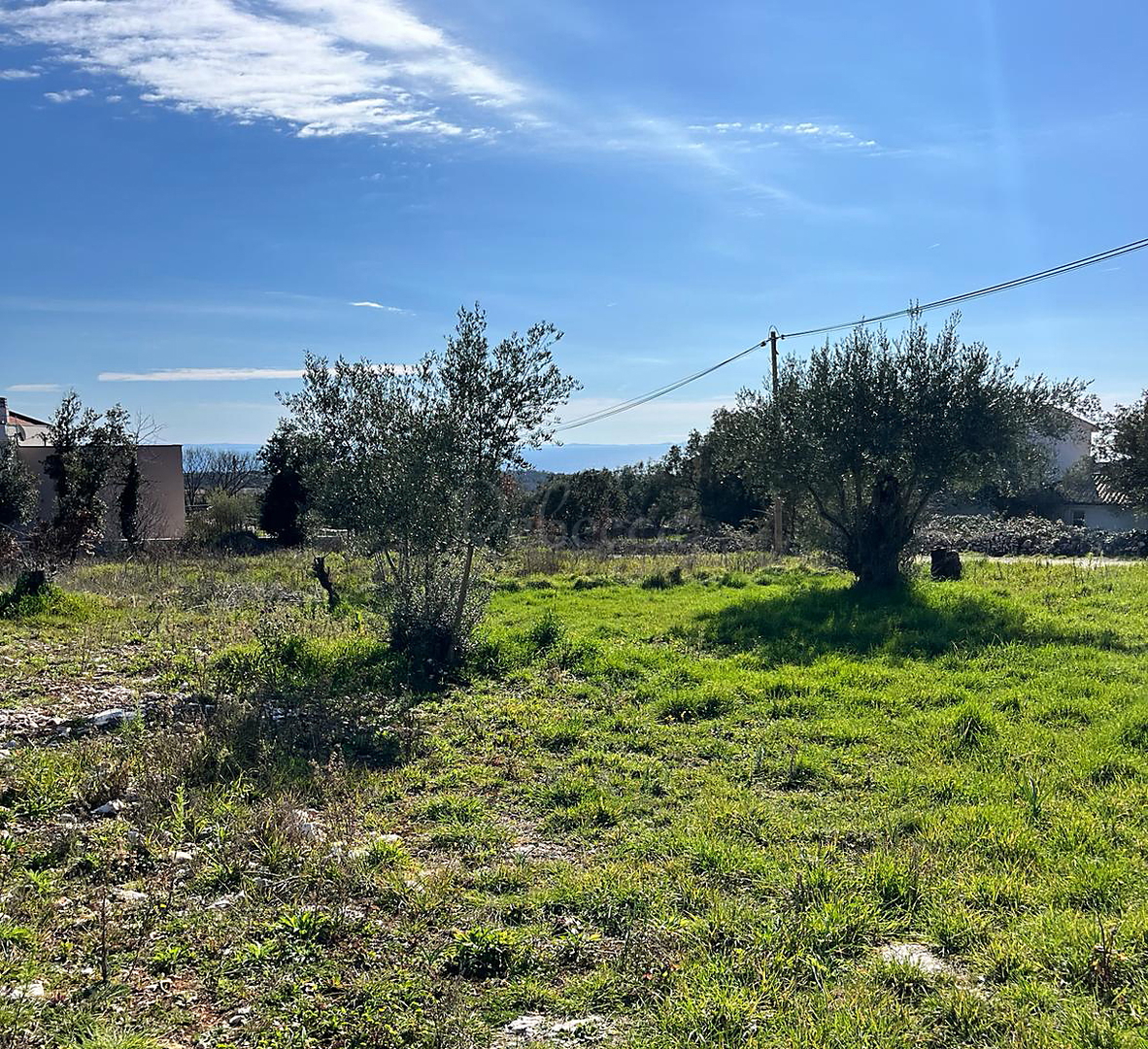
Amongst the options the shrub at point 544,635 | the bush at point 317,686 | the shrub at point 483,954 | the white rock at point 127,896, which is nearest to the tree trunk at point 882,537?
the shrub at point 544,635

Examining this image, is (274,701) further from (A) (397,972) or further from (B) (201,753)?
(A) (397,972)

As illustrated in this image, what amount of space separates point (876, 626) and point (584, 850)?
853 centimetres

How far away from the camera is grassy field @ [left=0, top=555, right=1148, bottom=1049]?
375 cm

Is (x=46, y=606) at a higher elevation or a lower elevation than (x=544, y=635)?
higher

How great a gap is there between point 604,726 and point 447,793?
219 cm

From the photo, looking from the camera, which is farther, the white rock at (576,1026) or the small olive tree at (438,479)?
the small olive tree at (438,479)

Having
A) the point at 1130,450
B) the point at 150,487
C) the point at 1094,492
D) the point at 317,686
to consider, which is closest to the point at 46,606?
the point at 317,686

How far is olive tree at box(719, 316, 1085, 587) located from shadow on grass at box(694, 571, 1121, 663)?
1.53 m

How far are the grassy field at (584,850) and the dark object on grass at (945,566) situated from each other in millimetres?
6541

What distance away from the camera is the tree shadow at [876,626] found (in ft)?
37.7

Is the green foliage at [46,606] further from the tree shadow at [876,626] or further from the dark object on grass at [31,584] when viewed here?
the tree shadow at [876,626]

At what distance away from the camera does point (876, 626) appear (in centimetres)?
1288

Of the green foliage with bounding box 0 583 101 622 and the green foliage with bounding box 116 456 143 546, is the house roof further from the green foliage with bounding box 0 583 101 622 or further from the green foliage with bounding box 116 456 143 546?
the green foliage with bounding box 0 583 101 622

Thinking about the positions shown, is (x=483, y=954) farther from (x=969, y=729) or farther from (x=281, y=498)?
(x=281, y=498)
